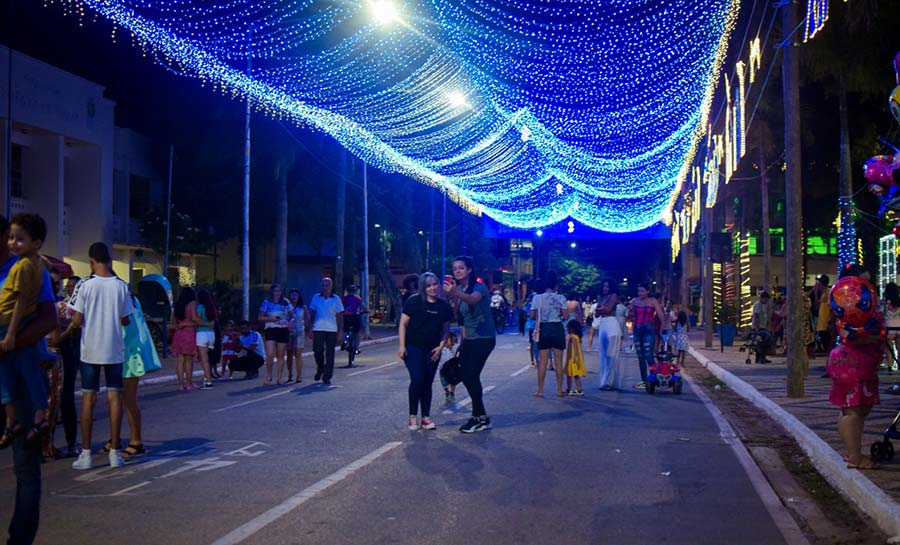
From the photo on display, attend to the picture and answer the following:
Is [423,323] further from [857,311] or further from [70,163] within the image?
[70,163]

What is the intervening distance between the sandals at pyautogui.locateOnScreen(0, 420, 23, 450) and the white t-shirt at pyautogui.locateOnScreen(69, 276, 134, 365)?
148 inches

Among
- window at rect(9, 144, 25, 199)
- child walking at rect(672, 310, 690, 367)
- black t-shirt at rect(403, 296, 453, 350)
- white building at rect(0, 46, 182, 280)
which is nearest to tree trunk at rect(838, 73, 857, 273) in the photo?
child walking at rect(672, 310, 690, 367)

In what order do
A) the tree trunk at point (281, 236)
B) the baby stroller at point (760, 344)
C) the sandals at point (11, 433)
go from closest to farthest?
the sandals at point (11, 433) → the baby stroller at point (760, 344) → the tree trunk at point (281, 236)

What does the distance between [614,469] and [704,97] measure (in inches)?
763

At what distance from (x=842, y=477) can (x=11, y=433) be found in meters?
6.31

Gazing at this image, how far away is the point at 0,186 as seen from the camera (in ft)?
92.3

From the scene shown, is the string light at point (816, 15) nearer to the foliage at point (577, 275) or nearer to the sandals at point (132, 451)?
the sandals at point (132, 451)

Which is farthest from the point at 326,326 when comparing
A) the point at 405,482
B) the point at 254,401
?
the point at 405,482

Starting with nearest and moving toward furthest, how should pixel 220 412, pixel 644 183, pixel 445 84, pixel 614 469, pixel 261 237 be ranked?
pixel 614 469 < pixel 220 412 < pixel 445 84 < pixel 644 183 < pixel 261 237

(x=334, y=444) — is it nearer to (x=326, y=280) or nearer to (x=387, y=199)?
(x=326, y=280)

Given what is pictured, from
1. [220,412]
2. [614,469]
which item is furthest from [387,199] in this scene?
[614,469]

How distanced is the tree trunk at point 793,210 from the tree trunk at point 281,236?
26.1 metres

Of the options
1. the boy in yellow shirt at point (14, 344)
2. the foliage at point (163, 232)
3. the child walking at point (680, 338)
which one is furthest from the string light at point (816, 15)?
the foliage at point (163, 232)

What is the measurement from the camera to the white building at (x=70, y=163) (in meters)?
28.5
